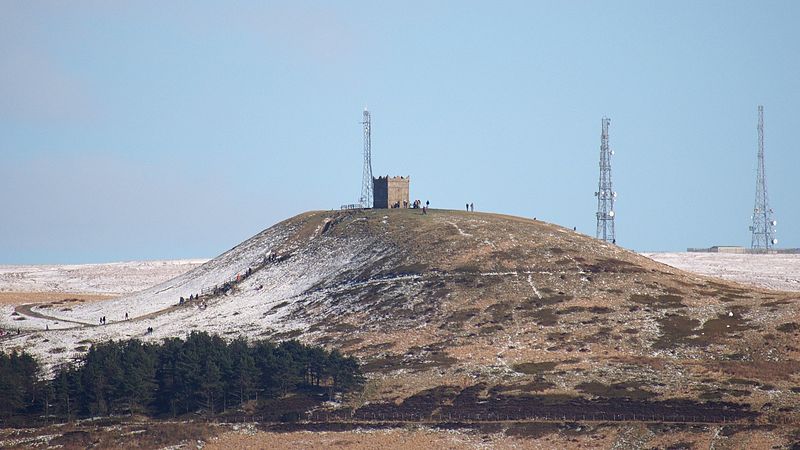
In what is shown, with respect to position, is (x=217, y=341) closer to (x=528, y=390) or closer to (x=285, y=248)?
(x=528, y=390)

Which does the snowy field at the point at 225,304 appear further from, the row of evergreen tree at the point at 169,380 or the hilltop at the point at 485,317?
the row of evergreen tree at the point at 169,380

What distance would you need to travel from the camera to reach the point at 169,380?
11762 centimetres

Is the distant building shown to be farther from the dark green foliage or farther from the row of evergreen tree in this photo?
the dark green foliage

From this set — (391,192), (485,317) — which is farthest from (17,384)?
(391,192)

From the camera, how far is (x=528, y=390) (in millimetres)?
111688

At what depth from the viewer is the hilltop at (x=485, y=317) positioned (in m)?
111

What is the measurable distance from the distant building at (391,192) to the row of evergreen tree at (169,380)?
71.5 m

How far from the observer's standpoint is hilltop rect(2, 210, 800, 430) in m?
111

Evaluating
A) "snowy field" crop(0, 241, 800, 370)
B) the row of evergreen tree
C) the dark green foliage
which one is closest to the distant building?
"snowy field" crop(0, 241, 800, 370)

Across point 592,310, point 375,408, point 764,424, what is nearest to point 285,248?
point 592,310

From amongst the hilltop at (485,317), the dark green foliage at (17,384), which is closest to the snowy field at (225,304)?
the hilltop at (485,317)

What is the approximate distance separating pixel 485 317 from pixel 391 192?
57638 mm

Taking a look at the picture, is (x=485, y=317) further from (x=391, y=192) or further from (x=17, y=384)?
Result: (x=391, y=192)

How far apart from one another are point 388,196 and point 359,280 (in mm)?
36133
